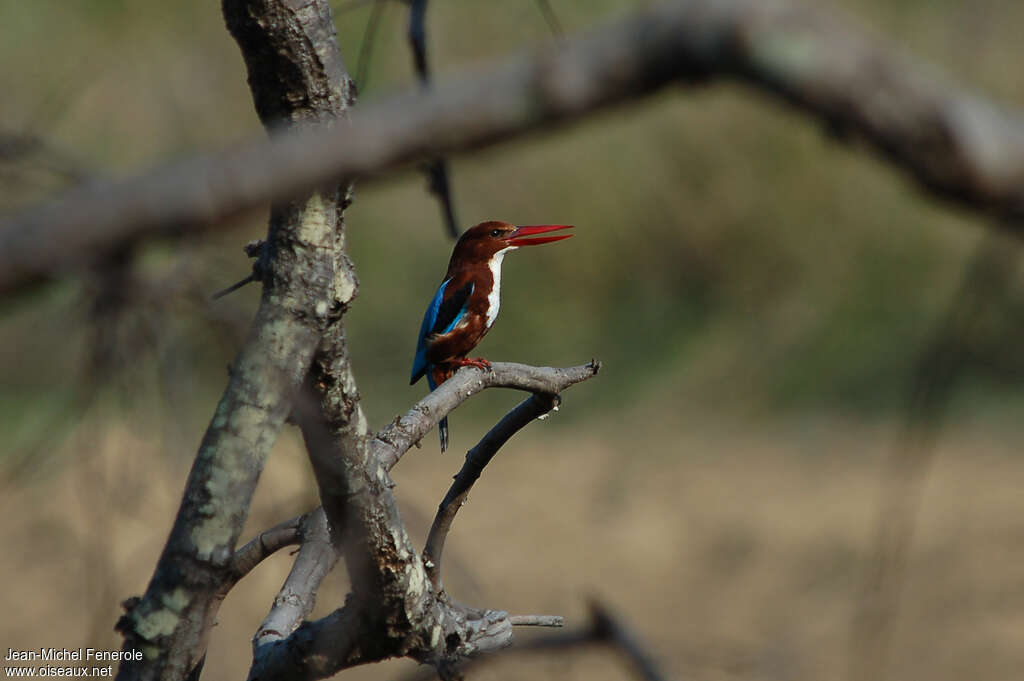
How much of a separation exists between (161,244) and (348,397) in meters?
0.73

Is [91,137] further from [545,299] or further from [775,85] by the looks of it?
[775,85]

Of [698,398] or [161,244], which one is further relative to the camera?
[698,398]

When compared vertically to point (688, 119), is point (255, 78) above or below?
below

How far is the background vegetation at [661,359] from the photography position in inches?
201

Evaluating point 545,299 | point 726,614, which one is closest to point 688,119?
point 545,299

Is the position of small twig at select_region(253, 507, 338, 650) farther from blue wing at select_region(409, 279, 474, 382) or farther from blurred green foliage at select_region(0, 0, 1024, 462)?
blurred green foliage at select_region(0, 0, 1024, 462)

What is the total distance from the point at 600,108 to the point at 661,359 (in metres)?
6.57

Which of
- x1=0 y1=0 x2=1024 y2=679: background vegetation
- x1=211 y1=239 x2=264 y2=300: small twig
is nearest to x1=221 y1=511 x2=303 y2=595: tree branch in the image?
x1=211 y1=239 x2=264 y2=300: small twig

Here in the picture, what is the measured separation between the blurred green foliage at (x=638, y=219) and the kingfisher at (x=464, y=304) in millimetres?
3134

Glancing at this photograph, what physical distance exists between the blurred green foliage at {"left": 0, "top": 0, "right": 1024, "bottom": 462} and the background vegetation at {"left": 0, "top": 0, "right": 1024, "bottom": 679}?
0.7 inches

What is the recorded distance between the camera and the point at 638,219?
292 inches

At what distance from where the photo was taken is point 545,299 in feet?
24.1

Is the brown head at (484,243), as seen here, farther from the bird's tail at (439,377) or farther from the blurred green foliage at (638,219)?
the blurred green foliage at (638,219)

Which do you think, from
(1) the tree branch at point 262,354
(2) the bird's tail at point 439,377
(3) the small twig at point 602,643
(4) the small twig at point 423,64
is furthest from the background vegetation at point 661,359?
(3) the small twig at point 602,643
